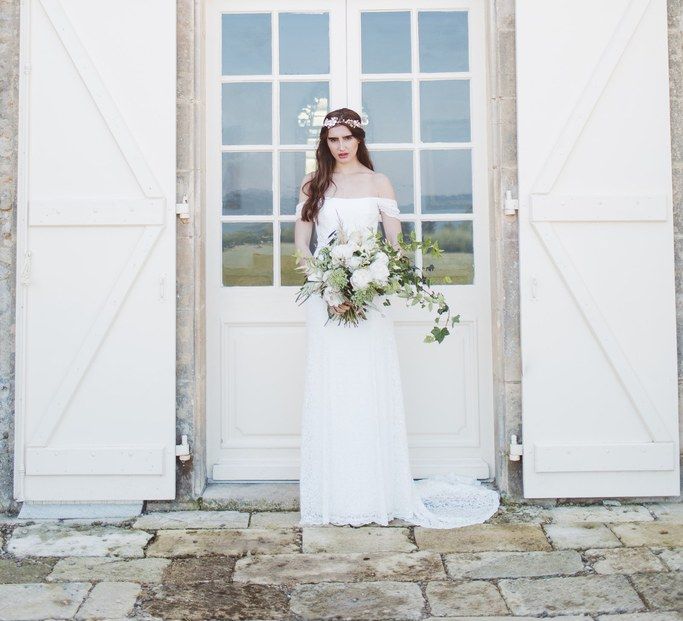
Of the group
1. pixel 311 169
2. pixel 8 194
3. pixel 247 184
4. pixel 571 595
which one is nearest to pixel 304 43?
pixel 311 169

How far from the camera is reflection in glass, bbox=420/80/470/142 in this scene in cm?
419

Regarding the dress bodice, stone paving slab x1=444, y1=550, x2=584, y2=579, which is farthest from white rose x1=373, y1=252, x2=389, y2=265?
stone paving slab x1=444, y1=550, x2=584, y2=579

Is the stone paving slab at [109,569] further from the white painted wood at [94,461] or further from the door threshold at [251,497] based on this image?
the door threshold at [251,497]

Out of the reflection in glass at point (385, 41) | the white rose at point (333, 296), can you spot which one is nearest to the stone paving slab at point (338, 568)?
the white rose at point (333, 296)

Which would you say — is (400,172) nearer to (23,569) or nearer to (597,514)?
(597,514)

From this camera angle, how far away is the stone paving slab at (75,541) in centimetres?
331

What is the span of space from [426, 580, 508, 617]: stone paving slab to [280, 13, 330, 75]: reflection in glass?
271 centimetres

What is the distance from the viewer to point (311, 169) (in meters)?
4.18

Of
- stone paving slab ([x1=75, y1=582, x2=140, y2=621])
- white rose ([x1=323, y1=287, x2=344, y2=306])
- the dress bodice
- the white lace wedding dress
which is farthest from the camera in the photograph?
the dress bodice

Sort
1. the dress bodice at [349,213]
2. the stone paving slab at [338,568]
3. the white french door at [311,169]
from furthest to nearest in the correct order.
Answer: the white french door at [311,169] → the dress bodice at [349,213] → the stone paving slab at [338,568]

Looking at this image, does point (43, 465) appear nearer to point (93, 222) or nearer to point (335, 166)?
point (93, 222)

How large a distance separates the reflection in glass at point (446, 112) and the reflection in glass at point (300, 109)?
0.55 meters

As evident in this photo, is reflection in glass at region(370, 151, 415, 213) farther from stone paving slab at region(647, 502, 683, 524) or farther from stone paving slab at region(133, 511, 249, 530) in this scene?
stone paving slab at region(647, 502, 683, 524)

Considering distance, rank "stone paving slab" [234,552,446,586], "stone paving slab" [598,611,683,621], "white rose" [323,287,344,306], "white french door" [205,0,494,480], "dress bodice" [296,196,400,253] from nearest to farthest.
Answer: "stone paving slab" [598,611,683,621] → "stone paving slab" [234,552,446,586] → "white rose" [323,287,344,306] → "dress bodice" [296,196,400,253] → "white french door" [205,0,494,480]
